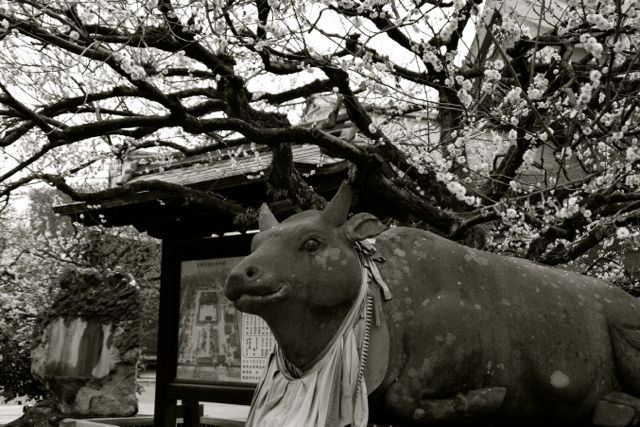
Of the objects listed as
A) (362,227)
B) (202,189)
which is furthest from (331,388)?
(202,189)

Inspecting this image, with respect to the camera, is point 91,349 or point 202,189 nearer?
point 202,189

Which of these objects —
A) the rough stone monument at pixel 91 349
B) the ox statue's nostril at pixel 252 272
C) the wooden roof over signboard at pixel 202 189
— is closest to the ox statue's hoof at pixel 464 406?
the ox statue's nostril at pixel 252 272

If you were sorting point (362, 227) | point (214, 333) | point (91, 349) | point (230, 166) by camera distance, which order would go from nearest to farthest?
point (362, 227) < point (214, 333) < point (230, 166) < point (91, 349)

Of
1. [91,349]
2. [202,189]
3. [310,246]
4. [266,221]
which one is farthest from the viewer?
[91,349]

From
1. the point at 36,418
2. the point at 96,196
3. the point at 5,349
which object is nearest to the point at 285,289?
the point at 96,196

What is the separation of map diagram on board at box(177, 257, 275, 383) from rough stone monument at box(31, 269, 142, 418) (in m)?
1.77

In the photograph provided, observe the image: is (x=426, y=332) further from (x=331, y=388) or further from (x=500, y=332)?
(x=331, y=388)

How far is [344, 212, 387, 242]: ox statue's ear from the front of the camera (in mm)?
4402

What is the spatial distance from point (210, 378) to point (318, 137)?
160 inches

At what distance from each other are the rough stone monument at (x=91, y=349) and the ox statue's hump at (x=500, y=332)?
7.56 metres

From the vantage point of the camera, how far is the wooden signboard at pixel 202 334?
29.2ft

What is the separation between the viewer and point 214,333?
948 cm

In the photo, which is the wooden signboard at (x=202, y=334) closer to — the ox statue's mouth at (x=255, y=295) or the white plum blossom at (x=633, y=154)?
the ox statue's mouth at (x=255, y=295)

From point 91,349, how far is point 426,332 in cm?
832
